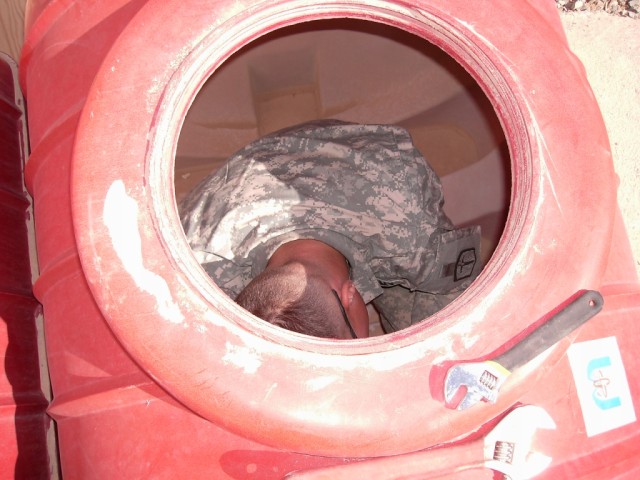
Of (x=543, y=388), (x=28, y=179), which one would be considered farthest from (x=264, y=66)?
(x=543, y=388)

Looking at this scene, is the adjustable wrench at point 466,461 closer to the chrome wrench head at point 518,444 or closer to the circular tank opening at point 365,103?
the chrome wrench head at point 518,444

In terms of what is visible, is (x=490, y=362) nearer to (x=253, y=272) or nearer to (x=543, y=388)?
(x=543, y=388)

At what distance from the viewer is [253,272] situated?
Result: 1.42 meters

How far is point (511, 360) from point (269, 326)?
336 millimetres

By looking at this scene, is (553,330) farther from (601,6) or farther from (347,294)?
(601,6)

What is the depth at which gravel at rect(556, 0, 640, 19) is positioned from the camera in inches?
82.5

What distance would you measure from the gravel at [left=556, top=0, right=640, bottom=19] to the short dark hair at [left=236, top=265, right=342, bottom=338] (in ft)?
5.23

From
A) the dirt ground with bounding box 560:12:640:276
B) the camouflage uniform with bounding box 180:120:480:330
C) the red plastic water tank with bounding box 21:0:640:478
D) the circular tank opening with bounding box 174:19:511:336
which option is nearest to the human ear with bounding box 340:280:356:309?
the camouflage uniform with bounding box 180:120:480:330

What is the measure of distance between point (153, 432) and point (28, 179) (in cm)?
67

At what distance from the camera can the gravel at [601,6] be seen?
2.10 meters

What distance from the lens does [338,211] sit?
1435mm

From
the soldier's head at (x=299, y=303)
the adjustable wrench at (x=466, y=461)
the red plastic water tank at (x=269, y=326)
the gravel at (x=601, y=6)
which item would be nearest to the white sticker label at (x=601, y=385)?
the red plastic water tank at (x=269, y=326)

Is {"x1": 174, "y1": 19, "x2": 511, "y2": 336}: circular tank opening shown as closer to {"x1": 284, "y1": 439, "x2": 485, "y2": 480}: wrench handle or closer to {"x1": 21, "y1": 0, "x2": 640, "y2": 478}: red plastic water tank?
{"x1": 21, "y1": 0, "x2": 640, "y2": 478}: red plastic water tank

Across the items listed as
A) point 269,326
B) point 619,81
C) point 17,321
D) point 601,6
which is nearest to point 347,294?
point 269,326
